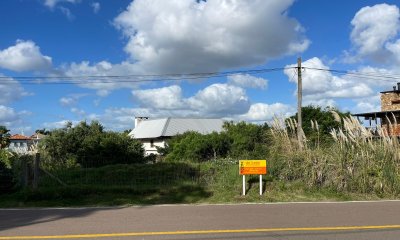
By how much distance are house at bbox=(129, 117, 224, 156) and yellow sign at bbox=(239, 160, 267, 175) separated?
59835mm

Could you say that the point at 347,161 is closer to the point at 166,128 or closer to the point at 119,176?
the point at 119,176

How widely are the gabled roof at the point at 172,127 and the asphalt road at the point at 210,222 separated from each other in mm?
63433

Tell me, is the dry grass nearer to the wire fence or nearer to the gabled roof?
the wire fence

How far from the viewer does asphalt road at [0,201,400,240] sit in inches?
348

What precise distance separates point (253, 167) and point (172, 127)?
210 ft

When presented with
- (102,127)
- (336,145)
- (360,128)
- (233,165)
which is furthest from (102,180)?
(102,127)

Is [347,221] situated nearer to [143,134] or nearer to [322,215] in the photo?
[322,215]

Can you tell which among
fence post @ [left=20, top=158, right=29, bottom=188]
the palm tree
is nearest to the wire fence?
fence post @ [left=20, top=158, right=29, bottom=188]

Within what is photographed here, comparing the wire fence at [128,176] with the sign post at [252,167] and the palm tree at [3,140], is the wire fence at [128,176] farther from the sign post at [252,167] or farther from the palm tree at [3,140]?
the palm tree at [3,140]

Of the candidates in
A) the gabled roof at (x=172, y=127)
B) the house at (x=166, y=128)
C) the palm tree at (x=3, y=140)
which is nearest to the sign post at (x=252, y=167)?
the palm tree at (x=3, y=140)

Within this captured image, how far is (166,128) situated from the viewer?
78375 mm

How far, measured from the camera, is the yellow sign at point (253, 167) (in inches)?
609

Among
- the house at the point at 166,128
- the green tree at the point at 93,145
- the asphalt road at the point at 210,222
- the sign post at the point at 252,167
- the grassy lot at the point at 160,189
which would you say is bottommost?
the asphalt road at the point at 210,222

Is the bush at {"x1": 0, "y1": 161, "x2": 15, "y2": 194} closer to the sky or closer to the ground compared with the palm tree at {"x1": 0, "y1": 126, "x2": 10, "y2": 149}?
closer to the ground
